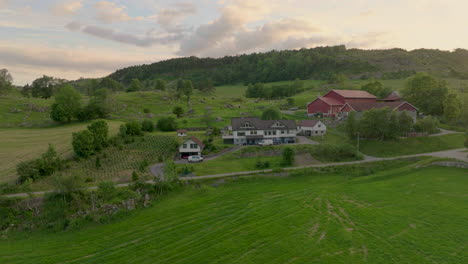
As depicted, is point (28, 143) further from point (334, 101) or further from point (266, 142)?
point (334, 101)

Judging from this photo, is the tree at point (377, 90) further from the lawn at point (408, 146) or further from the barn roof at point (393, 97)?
the lawn at point (408, 146)

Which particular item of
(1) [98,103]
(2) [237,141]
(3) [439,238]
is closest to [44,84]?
(1) [98,103]

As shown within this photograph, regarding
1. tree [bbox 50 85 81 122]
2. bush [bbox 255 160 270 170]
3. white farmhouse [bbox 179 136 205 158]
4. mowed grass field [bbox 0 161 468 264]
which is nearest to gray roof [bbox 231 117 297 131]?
white farmhouse [bbox 179 136 205 158]

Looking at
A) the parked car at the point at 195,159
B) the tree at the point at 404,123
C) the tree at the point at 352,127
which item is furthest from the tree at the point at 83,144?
the tree at the point at 404,123

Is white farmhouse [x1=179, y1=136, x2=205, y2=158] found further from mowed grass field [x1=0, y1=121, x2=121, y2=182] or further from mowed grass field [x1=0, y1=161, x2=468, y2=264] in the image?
mowed grass field [x1=0, y1=121, x2=121, y2=182]

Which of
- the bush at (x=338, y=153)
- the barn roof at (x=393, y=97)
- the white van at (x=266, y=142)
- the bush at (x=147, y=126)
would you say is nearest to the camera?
the bush at (x=338, y=153)

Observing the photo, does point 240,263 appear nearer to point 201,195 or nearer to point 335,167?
point 201,195
